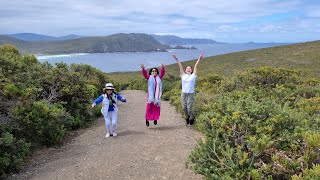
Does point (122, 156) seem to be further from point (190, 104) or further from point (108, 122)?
point (190, 104)

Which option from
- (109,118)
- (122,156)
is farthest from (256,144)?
(109,118)

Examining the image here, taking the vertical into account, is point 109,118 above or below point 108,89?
below

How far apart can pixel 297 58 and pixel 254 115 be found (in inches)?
1858

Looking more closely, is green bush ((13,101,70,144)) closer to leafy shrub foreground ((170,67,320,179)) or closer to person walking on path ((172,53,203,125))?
person walking on path ((172,53,203,125))

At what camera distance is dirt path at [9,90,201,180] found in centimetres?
687

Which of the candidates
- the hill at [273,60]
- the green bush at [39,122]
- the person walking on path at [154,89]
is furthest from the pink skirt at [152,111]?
the hill at [273,60]

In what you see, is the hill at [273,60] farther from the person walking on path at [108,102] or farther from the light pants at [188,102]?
the person walking on path at [108,102]

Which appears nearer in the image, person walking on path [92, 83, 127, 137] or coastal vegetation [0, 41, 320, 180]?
coastal vegetation [0, 41, 320, 180]

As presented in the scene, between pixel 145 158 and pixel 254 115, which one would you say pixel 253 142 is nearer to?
pixel 254 115

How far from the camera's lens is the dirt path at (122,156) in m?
6.87

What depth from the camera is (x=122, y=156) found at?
311 inches

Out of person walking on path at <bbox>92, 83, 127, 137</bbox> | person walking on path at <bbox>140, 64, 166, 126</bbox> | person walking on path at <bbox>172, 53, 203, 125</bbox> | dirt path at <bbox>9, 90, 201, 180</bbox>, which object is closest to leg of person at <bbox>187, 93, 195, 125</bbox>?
person walking on path at <bbox>172, 53, 203, 125</bbox>

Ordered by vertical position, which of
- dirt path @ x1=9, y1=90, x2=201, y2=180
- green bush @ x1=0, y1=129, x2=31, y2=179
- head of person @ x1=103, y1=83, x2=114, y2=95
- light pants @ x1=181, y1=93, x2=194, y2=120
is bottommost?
dirt path @ x1=9, y1=90, x2=201, y2=180

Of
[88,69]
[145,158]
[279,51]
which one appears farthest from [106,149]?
[279,51]
